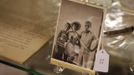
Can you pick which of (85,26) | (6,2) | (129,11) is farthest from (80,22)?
(6,2)

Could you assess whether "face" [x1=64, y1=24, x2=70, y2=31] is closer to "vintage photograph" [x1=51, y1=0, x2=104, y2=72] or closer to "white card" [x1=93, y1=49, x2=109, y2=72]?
"vintage photograph" [x1=51, y1=0, x2=104, y2=72]

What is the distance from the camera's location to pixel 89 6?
0.63m

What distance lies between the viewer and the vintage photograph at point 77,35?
615mm

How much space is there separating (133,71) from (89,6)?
0.20 meters

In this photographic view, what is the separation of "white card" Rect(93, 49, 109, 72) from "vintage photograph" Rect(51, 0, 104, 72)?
0.01m

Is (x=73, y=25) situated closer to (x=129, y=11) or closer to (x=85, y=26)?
(x=85, y=26)

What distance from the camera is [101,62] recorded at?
0.61 m

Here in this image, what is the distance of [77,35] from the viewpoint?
0.63 metres

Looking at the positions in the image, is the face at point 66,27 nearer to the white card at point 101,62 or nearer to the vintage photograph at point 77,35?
the vintage photograph at point 77,35

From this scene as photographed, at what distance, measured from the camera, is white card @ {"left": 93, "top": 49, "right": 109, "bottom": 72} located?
24.0 inches

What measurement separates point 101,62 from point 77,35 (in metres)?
0.09

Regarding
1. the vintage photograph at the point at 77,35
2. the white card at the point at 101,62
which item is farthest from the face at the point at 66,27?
the white card at the point at 101,62

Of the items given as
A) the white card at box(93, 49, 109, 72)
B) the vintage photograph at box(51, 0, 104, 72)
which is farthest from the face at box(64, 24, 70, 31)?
the white card at box(93, 49, 109, 72)

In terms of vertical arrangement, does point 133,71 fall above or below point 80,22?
below
